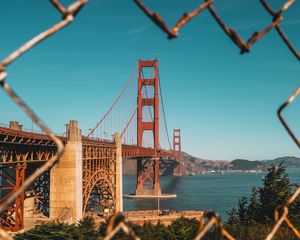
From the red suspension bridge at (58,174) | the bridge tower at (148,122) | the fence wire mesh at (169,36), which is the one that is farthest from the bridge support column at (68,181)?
the bridge tower at (148,122)

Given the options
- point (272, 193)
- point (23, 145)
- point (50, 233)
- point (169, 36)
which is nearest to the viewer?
point (169, 36)

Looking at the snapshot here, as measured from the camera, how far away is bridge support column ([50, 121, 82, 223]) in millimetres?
33000

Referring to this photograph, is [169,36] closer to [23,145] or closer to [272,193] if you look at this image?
[23,145]

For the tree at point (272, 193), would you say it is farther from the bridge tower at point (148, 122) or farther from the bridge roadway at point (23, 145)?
the bridge tower at point (148, 122)

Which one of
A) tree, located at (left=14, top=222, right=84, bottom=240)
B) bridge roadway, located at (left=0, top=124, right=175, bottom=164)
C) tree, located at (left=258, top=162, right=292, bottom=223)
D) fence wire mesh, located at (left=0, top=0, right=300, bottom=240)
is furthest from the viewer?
tree, located at (left=258, top=162, right=292, bottom=223)

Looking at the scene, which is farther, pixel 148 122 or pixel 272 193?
pixel 148 122

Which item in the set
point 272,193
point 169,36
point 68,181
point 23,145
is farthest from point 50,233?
point 169,36

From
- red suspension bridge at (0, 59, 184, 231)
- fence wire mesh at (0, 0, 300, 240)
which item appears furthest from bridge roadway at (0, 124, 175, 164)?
fence wire mesh at (0, 0, 300, 240)

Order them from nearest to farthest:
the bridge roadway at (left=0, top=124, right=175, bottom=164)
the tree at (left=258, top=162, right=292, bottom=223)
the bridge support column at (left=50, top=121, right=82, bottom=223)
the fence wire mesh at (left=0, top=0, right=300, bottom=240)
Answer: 1. the fence wire mesh at (left=0, top=0, right=300, bottom=240)
2. the bridge roadway at (left=0, top=124, right=175, bottom=164)
3. the tree at (left=258, top=162, right=292, bottom=223)
4. the bridge support column at (left=50, top=121, right=82, bottom=223)

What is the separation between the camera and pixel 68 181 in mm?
33375

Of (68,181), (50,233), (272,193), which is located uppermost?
(68,181)

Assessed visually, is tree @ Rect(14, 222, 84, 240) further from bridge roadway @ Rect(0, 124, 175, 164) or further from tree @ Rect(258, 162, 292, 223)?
tree @ Rect(258, 162, 292, 223)

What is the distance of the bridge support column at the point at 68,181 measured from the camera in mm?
33000

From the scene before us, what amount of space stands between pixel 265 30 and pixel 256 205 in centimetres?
3375
